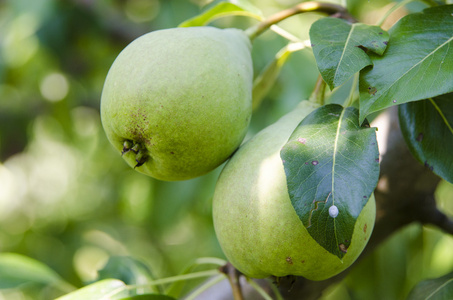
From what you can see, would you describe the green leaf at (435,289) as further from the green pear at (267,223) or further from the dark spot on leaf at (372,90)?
the dark spot on leaf at (372,90)

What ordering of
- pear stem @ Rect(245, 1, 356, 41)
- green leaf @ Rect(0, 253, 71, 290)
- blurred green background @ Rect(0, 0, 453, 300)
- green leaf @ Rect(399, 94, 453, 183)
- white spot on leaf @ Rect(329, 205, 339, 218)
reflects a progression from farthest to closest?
blurred green background @ Rect(0, 0, 453, 300) → green leaf @ Rect(0, 253, 71, 290) → pear stem @ Rect(245, 1, 356, 41) → green leaf @ Rect(399, 94, 453, 183) → white spot on leaf @ Rect(329, 205, 339, 218)

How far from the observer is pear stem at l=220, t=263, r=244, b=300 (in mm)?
761

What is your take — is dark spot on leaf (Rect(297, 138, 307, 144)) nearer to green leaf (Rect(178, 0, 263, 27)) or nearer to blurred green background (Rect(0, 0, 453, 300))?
green leaf (Rect(178, 0, 263, 27))

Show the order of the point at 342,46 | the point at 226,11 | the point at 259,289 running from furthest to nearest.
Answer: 1. the point at 226,11
2. the point at 259,289
3. the point at 342,46

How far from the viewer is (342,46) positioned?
2.10 feet

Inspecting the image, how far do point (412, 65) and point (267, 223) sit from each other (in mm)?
294

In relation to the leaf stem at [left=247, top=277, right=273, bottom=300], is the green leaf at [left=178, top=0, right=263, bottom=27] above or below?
above

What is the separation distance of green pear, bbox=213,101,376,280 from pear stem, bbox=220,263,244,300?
12cm

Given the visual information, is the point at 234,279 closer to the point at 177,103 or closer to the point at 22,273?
the point at 177,103

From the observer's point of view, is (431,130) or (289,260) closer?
(289,260)

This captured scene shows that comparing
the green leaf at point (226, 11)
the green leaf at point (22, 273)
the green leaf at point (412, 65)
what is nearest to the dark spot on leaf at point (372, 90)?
the green leaf at point (412, 65)

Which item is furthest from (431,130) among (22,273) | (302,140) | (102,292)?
(22,273)

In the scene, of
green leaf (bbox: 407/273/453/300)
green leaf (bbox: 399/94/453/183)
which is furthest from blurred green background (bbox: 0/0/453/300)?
green leaf (bbox: 399/94/453/183)

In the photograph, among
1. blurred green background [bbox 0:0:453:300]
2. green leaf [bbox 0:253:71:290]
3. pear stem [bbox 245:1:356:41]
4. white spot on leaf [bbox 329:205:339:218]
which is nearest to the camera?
white spot on leaf [bbox 329:205:339:218]
